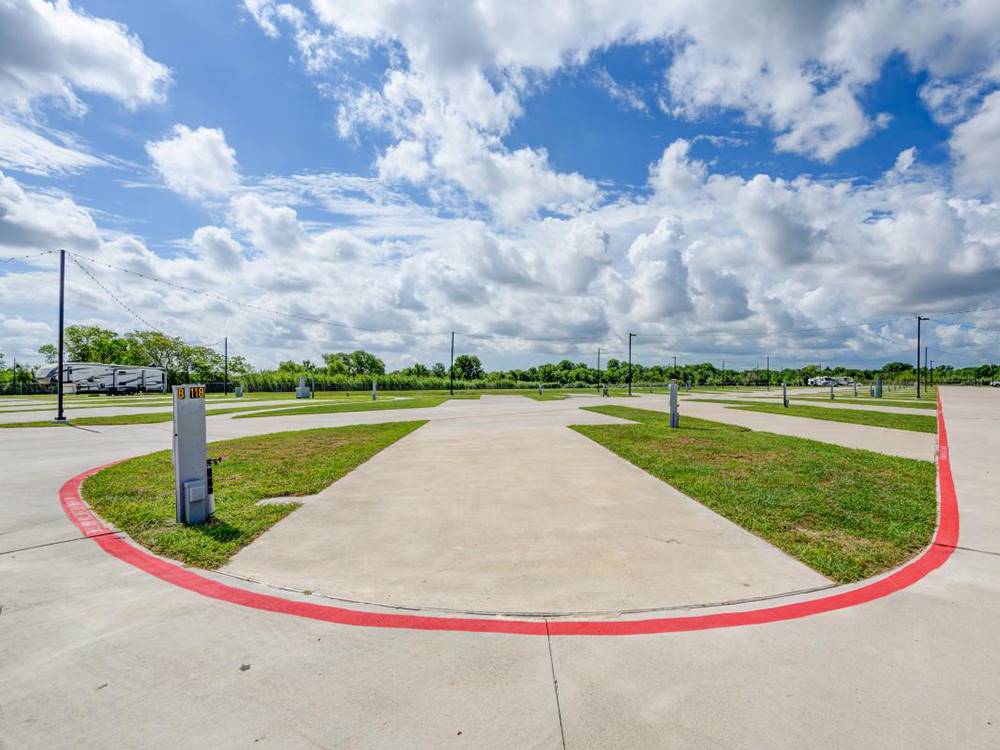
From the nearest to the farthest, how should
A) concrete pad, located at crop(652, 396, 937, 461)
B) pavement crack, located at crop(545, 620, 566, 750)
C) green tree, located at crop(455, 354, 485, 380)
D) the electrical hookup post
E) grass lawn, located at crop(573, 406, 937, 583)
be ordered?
pavement crack, located at crop(545, 620, 566, 750)
grass lawn, located at crop(573, 406, 937, 583)
the electrical hookup post
concrete pad, located at crop(652, 396, 937, 461)
green tree, located at crop(455, 354, 485, 380)

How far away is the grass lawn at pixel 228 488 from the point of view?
5.02 m

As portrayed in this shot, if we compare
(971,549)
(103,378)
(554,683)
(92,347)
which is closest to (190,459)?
(554,683)

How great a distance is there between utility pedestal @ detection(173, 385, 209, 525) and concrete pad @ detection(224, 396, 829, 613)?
1.05 m

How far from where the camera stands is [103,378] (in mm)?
53594

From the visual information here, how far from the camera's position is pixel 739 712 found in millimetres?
2381

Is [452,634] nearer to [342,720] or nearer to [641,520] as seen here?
[342,720]

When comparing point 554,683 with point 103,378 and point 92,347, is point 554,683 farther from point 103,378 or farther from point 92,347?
point 92,347

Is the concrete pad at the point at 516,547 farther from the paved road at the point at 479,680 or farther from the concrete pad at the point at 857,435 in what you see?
the concrete pad at the point at 857,435

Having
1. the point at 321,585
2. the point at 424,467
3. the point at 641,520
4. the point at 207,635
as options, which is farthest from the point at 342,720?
the point at 424,467

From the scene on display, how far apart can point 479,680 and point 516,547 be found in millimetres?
2202

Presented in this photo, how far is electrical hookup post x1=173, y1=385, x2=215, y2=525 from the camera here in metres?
5.60

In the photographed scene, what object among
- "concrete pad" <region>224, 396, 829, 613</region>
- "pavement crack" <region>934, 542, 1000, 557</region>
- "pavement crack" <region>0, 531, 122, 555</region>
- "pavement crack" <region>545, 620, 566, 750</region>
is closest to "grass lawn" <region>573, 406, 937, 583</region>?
"pavement crack" <region>934, 542, 1000, 557</region>

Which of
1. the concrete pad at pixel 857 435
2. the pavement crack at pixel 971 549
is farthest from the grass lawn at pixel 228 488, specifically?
the concrete pad at pixel 857 435

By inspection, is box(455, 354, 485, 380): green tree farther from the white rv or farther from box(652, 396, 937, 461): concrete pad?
box(652, 396, 937, 461): concrete pad
